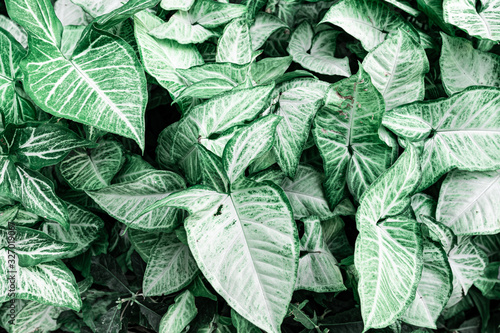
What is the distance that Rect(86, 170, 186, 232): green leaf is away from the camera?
0.81m

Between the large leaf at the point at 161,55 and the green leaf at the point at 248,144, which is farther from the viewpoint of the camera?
the large leaf at the point at 161,55

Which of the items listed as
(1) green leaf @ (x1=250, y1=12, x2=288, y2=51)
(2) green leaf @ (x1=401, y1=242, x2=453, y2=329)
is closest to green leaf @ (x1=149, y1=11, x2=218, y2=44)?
(1) green leaf @ (x1=250, y1=12, x2=288, y2=51)

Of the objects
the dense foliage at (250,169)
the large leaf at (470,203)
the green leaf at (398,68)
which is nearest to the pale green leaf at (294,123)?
the dense foliage at (250,169)

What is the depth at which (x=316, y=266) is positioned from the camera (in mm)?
843

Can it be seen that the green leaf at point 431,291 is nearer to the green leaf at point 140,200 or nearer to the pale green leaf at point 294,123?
the pale green leaf at point 294,123

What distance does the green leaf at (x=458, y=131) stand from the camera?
82cm

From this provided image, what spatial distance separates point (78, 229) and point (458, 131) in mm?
893

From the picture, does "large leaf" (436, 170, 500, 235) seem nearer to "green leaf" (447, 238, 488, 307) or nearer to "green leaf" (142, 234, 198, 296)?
"green leaf" (447, 238, 488, 307)

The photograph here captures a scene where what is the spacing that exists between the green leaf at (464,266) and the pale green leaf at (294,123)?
446 mm

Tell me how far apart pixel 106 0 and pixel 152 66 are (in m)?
0.20

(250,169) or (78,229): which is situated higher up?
(250,169)

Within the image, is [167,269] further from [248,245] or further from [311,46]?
[311,46]

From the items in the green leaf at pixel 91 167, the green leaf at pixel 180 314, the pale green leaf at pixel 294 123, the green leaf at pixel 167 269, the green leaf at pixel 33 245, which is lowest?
the green leaf at pixel 180 314

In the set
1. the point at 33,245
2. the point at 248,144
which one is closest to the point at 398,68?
the point at 248,144
